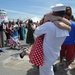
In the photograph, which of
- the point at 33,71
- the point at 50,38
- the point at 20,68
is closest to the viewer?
the point at 50,38

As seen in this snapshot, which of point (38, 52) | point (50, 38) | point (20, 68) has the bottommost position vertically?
point (20, 68)

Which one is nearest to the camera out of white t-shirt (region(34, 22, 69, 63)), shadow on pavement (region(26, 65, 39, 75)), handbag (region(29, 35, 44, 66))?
white t-shirt (region(34, 22, 69, 63))

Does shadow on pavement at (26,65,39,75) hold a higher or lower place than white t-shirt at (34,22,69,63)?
lower

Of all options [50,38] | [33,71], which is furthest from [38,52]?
[33,71]

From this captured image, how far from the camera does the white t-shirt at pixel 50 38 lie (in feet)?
10.9

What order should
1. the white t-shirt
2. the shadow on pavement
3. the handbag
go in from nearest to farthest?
the white t-shirt → the handbag → the shadow on pavement

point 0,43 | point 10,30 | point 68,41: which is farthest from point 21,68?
point 10,30

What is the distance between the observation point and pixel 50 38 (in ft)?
11.1

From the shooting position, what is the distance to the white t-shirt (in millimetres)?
3330

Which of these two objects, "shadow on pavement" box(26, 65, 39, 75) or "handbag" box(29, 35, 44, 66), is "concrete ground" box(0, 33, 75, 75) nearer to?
"shadow on pavement" box(26, 65, 39, 75)

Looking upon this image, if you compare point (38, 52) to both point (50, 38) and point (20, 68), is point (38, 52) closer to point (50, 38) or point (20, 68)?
point (50, 38)

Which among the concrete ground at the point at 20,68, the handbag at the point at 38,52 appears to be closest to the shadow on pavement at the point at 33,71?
the concrete ground at the point at 20,68

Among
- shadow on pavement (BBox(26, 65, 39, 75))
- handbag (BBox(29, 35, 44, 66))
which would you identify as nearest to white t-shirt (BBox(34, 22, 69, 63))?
handbag (BBox(29, 35, 44, 66))

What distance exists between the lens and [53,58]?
11.4 feet
